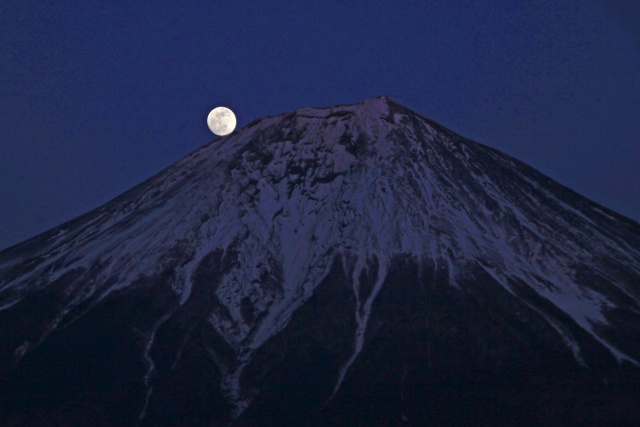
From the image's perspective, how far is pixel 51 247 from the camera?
12338cm

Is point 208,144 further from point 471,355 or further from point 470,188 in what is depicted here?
point 471,355

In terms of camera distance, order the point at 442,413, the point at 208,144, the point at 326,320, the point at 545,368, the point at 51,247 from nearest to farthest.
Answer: the point at 442,413 < the point at 545,368 < the point at 326,320 < the point at 51,247 < the point at 208,144

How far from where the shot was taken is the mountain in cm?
8762

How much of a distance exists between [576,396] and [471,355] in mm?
10715

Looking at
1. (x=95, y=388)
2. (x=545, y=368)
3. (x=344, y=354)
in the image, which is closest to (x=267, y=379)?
(x=344, y=354)

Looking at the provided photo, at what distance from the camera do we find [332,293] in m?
101

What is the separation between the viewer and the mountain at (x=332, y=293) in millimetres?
87625

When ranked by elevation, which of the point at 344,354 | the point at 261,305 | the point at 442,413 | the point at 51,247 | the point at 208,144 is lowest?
the point at 442,413

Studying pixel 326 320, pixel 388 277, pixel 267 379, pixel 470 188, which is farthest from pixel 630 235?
pixel 267 379

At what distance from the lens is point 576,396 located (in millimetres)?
85938

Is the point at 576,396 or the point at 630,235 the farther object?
the point at 630,235

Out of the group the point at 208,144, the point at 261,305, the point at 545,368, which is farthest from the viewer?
the point at 208,144

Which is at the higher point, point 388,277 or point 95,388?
point 388,277

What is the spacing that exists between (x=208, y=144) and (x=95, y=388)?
56.6 metres
